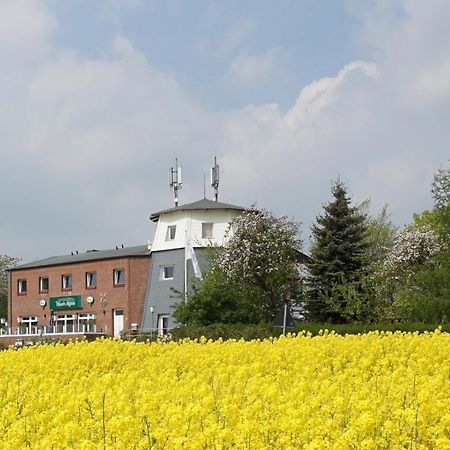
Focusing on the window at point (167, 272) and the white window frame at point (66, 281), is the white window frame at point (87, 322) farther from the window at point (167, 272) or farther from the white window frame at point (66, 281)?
the window at point (167, 272)

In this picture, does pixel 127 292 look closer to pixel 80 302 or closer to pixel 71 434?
pixel 80 302

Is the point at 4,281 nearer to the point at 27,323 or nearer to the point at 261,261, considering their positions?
the point at 27,323

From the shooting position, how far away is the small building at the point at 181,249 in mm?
52781

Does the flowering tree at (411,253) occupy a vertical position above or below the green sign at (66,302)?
above

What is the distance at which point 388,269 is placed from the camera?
1784 inches

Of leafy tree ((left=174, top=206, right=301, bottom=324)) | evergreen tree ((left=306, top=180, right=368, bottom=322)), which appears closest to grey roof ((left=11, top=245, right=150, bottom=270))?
leafy tree ((left=174, top=206, right=301, bottom=324))

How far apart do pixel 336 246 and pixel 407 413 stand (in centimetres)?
3826

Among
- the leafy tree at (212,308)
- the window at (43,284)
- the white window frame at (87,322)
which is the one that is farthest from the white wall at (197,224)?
the leafy tree at (212,308)

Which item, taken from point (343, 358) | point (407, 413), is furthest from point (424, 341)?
point (407, 413)

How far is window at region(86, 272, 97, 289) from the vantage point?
193 ft

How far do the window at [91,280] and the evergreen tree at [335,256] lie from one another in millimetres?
18688

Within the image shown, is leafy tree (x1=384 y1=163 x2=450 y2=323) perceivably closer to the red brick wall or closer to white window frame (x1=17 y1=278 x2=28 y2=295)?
the red brick wall

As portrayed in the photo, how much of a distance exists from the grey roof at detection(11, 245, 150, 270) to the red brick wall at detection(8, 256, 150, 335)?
0.28 m

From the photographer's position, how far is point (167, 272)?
179ft
